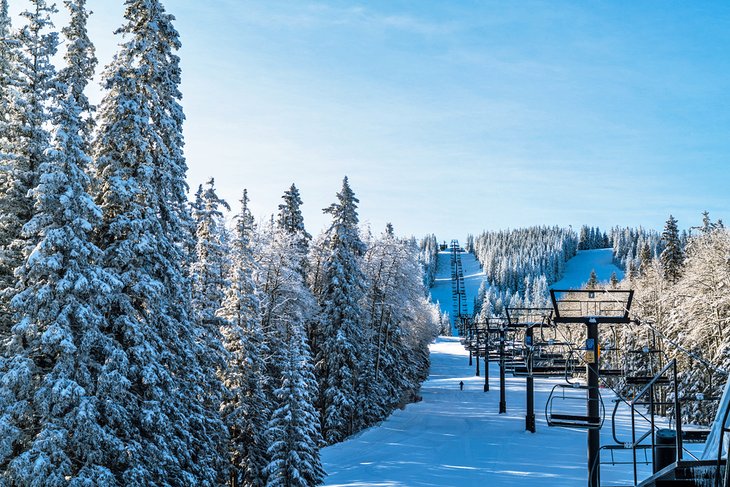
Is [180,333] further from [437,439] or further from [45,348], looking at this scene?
[437,439]

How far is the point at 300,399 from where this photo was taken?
26.0m

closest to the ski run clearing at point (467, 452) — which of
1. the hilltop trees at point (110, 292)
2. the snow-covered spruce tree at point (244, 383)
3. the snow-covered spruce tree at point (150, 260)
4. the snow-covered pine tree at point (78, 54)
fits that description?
the snow-covered spruce tree at point (244, 383)

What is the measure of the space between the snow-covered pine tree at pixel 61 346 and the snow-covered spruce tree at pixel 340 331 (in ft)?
77.5

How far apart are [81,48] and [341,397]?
26143mm

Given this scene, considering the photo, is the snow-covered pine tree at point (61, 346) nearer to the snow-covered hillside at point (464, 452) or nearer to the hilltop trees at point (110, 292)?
the hilltop trees at point (110, 292)

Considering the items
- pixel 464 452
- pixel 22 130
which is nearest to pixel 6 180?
pixel 22 130

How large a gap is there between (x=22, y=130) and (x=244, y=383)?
14804 mm

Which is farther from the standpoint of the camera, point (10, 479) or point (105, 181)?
point (105, 181)

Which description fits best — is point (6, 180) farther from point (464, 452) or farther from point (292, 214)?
point (292, 214)

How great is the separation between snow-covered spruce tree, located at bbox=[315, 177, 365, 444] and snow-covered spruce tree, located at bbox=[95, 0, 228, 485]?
724 inches

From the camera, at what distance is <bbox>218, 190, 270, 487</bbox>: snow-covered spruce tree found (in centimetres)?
2764

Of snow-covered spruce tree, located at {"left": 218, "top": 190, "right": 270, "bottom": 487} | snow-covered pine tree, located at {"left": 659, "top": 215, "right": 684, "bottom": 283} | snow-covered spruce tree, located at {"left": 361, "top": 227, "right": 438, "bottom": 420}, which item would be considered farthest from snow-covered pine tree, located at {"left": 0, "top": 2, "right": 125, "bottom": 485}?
snow-covered pine tree, located at {"left": 659, "top": 215, "right": 684, "bottom": 283}

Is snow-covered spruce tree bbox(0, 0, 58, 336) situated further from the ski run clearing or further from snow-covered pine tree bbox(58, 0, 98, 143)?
the ski run clearing

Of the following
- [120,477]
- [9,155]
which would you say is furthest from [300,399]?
[9,155]
